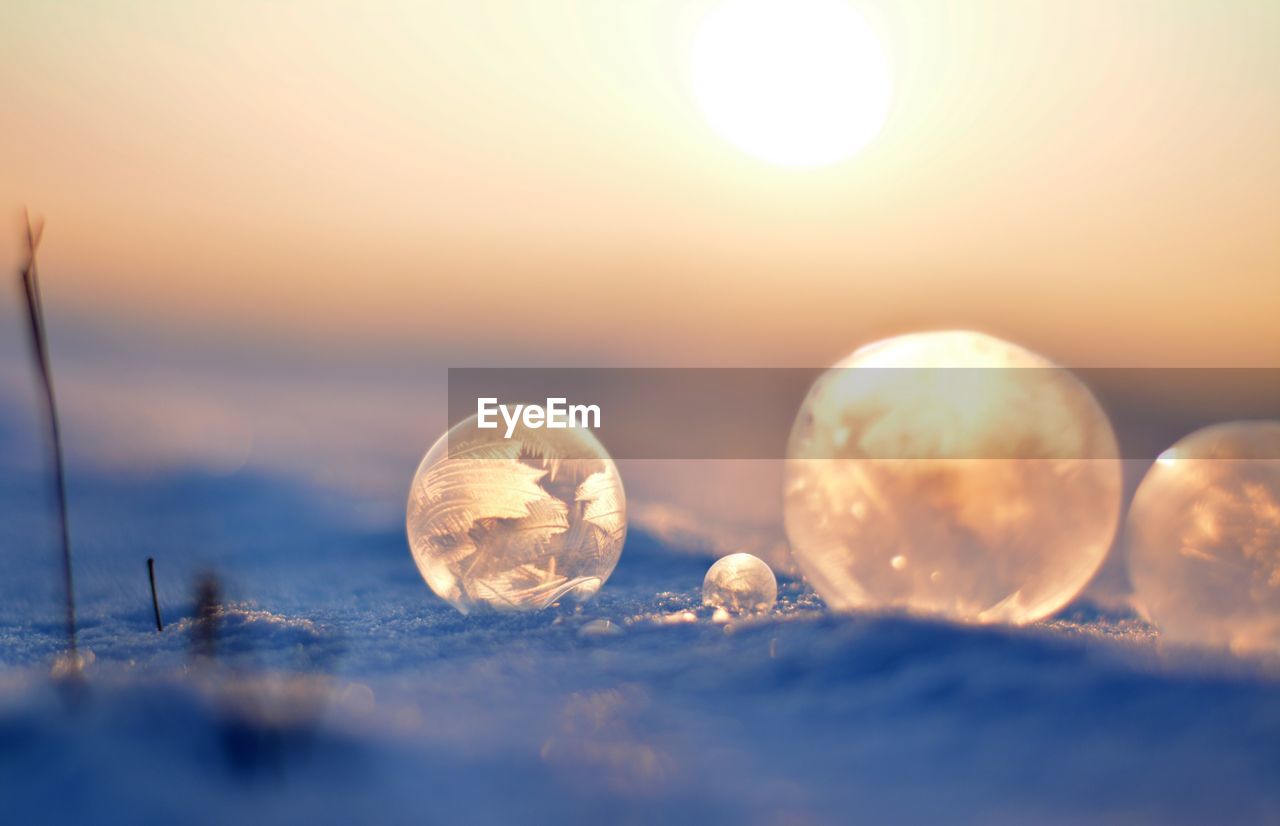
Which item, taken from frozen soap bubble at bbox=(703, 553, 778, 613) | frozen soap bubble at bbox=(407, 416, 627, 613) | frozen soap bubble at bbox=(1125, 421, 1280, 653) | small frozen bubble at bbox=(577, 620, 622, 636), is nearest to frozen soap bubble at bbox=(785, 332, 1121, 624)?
frozen soap bubble at bbox=(1125, 421, 1280, 653)

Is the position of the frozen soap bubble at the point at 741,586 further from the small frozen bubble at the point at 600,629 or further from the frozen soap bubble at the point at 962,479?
the frozen soap bubble at the point at 962,479

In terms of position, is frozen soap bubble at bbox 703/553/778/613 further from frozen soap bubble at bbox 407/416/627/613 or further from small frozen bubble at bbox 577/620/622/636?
frozen soap bubble at bbox 407/416/627/613

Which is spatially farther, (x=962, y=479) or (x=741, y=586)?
(x=741, y=586)

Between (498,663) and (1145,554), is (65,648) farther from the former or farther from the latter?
(1145,554)

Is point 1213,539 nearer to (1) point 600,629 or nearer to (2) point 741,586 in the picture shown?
(2) point 741,586

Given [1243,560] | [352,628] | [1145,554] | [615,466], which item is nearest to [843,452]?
[615,466]

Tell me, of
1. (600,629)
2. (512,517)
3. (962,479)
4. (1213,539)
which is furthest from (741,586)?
(1213,539)
